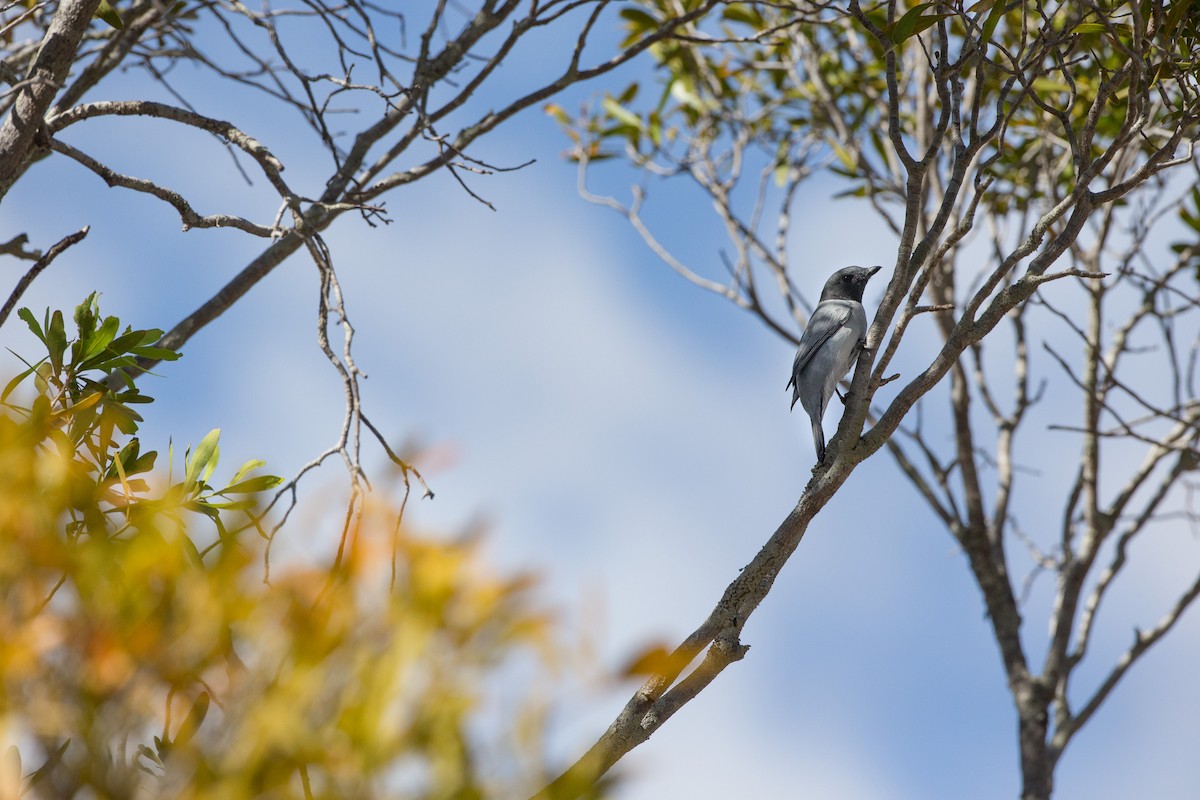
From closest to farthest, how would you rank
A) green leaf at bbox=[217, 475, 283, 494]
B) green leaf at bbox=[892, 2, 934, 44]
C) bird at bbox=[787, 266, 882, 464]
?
1. green leaf at bbox=[217, 475, 283, 494]
2. green leaf at bbox=[892, 2, 934, 44]
3. bird at bbox=[787, 266, 882, 464]

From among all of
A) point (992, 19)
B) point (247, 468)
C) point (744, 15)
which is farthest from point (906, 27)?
point (744, 15)

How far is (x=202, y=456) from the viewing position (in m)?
2.31

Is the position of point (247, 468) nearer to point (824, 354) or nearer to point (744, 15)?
point (824, 354)

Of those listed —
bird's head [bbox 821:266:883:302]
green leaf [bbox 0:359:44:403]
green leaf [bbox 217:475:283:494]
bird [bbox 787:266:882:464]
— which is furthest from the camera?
bird's head [bbox 821:266:883:302]

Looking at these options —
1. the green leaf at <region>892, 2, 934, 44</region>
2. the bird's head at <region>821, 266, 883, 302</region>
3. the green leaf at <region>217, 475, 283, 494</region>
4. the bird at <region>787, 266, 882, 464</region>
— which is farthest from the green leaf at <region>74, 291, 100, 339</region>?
the bird's head at <region>821, 266, 883, 302</region>

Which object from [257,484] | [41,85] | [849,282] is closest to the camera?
[257,484]

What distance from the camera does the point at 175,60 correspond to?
472 cm

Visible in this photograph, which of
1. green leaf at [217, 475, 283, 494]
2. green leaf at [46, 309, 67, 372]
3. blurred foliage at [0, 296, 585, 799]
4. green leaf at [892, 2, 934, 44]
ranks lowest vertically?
blurred foliage at [0, 296, 585, 799]

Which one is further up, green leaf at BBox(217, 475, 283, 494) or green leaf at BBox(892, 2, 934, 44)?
green leaf at BBox(892, 2, 934, 44)

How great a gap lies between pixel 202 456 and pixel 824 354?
10.4 ft

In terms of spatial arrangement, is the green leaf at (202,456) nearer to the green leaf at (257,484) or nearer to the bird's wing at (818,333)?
the green leaf at (257,484)

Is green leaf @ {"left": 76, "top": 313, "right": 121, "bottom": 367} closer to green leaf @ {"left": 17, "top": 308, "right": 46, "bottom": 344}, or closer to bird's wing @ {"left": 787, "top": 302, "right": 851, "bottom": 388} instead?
green leaf @ {"left": 17, "top": 308, "right": 46, "bottom": 344}

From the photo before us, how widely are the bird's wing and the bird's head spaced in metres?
0.71

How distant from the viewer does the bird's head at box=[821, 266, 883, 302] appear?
580 centimetres
